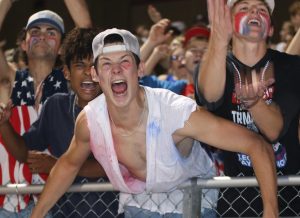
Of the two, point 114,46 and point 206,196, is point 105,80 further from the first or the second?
point 206,196

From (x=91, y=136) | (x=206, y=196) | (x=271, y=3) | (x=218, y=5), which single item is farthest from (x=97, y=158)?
(x=271, y=3)

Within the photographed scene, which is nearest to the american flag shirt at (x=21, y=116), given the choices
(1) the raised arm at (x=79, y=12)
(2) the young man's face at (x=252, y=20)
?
(1) the raised arm at (x=79, y=12)

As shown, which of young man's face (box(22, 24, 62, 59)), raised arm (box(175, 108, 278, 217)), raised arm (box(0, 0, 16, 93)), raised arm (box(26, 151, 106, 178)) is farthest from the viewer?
young man's face (box(22, 24, 62, 59))

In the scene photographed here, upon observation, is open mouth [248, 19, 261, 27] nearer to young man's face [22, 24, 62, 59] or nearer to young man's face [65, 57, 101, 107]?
young man's face [65, 57, 101, 107]

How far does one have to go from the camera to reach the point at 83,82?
499 centimetres

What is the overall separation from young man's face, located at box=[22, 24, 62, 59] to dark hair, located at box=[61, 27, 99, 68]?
47 cm

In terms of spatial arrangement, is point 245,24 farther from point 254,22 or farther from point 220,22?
point 220,22

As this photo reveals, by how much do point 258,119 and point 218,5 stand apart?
2.24 ft

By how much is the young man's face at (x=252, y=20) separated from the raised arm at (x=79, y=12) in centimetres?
148

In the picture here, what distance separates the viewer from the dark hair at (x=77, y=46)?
200 inches

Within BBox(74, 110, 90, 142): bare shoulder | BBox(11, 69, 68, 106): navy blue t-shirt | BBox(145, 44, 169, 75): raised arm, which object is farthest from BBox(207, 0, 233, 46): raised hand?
BBox(145, 44, 169, 75): raised arm

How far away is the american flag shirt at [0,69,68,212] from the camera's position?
505 centimetres

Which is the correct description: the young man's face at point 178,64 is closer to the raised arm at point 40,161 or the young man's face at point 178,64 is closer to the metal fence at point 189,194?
the raised arm at point 40,161

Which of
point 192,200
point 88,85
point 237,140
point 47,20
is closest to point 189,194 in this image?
point 192,200
